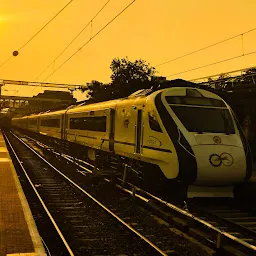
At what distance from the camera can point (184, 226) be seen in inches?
332

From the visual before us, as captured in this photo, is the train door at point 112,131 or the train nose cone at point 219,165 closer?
the train nose cone at point 219,165

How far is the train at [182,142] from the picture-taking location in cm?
940

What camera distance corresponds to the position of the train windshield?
10147 millimetres

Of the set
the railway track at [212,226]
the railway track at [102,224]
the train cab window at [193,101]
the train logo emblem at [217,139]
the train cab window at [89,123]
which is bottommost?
the railway track at [102,224]

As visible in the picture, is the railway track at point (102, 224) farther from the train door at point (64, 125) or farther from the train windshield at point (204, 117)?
the train door at point (64, 125)

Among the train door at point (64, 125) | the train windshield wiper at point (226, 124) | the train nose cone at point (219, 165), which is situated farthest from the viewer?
the train door at point (64, 125)

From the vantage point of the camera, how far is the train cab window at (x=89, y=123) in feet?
51.9

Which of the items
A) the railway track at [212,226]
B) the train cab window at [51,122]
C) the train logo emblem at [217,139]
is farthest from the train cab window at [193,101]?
the train cab window at [51,122]

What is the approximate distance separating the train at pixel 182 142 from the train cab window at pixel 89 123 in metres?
2.42

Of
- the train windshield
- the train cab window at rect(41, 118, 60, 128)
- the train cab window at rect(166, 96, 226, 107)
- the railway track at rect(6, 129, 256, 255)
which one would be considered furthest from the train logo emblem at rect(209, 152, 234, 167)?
the train cab window at rect(41, 118, 60, 128)

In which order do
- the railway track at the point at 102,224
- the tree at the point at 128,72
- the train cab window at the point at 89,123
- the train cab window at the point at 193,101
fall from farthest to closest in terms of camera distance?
the tree at the point at 128,72, the train cab window at the point at 89,123, the train cab window at the point at 193,101, the railway track at the point at 102,224

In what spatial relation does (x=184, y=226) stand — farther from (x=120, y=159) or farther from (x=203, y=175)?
(x=120, y=159)

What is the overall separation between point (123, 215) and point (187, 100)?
340cm

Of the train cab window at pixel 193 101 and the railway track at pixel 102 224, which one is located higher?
the train cab window at pixel 193 101
